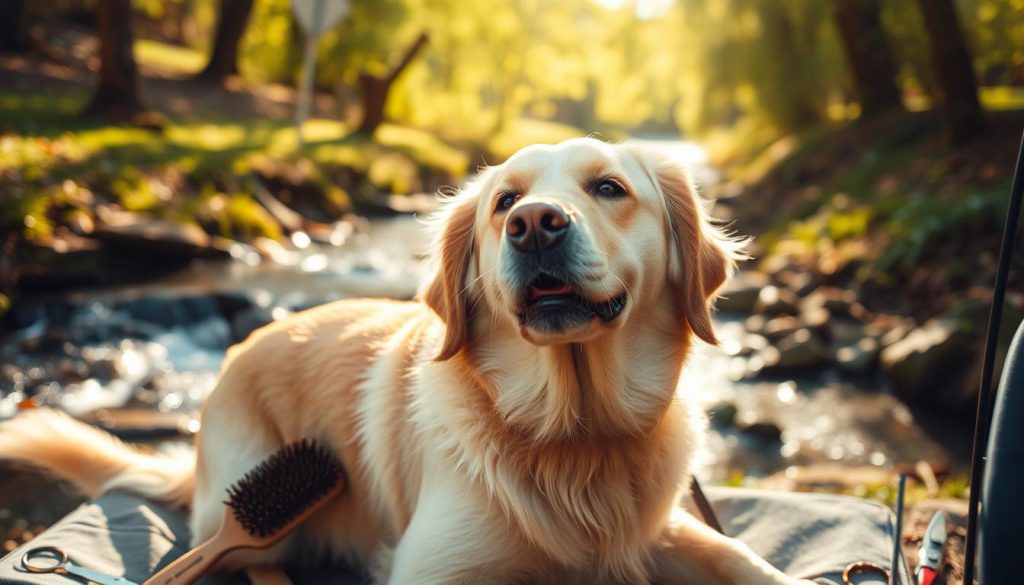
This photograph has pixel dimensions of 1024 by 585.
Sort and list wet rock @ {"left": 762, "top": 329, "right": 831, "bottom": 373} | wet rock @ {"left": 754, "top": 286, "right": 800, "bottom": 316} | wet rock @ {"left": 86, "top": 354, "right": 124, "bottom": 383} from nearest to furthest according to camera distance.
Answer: wet rock @ {"left": 86, "top": 354, "right": 124, "bottom": 383}, wet rock @ {"left": 762, "top": 329, "right": 831, "bottom": 373}, wet rock @ {"left": 754, "top": 286, "right": 800, "bottom": 316}

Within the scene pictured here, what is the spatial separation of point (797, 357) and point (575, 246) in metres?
5.60

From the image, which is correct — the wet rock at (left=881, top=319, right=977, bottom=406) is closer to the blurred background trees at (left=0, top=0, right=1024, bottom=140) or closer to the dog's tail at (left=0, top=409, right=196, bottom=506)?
the blurred background trees at (left=0, top=0, right=1024, bottom=140)

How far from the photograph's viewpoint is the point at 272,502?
276 cm

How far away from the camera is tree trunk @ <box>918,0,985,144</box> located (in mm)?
10016

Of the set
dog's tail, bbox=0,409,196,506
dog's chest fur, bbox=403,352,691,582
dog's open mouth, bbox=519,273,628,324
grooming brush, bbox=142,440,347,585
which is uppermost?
dog's open mouth, bbox=519,273,628,324

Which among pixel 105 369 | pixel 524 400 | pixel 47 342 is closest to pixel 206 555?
pixel 524 400

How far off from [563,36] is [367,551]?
1343 inches

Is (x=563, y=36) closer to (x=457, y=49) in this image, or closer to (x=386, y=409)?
(x=457, y=49)

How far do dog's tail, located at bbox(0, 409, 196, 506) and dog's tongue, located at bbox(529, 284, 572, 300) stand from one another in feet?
6.37

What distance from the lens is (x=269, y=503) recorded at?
2760 mm

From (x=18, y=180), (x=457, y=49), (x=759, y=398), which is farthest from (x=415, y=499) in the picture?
(x=457, y=49)

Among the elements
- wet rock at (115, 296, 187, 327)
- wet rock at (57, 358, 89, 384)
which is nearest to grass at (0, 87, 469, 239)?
wet rock at (115, 296, 187, 327)

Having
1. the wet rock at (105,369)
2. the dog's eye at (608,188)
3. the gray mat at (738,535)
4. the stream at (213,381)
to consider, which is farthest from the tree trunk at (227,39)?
the dog's eye at (608,188)

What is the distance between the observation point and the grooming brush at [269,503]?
2676 millimetres
